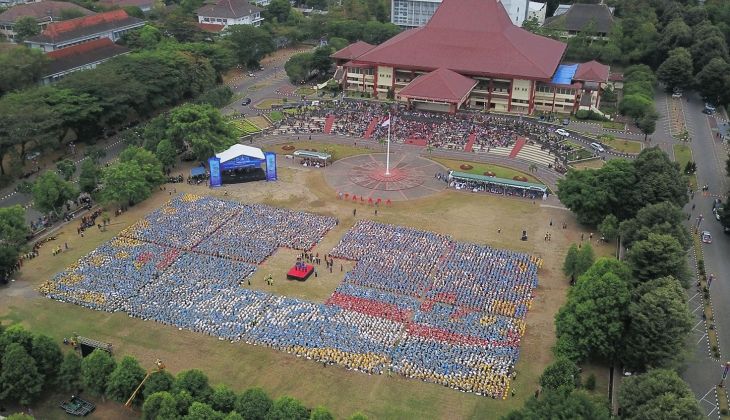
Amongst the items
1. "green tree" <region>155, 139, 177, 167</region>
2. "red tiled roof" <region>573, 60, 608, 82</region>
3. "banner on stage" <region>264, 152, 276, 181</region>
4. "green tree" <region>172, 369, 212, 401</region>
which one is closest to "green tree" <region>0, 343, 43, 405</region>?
"green tree" <region>172, 369, 212, 401</region>

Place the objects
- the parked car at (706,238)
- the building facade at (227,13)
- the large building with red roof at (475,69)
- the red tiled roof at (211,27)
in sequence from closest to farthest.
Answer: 1. the parked car at (706,238)
2. the large building with red roof at (475,69)
3. the red tiled roof at (211,27)
4. the building facade at (227,13)

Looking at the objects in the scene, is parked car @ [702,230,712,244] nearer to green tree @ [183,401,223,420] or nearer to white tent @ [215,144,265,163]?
white tent @ [215,144,265,163]

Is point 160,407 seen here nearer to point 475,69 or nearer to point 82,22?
point 475,69

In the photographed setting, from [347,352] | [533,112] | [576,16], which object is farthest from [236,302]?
[576,16]

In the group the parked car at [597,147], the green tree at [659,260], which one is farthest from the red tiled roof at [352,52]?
the green tree at [659,260]

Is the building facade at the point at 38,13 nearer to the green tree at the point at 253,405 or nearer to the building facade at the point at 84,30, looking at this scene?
the building facade at the point at 84,30

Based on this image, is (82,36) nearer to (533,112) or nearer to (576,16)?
(533,112)
